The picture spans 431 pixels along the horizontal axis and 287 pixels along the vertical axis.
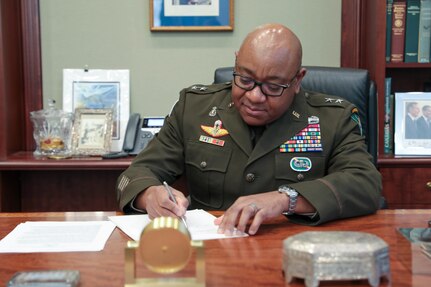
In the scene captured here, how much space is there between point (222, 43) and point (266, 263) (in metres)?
1.87

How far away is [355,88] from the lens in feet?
6.45

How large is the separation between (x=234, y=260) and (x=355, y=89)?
1.14 meters

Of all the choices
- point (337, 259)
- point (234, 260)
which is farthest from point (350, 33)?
point (337, 259)

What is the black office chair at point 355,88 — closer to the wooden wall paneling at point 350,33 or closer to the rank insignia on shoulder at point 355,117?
the rank insignia on shoulder at point 355,117

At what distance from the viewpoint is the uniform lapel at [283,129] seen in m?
1.72

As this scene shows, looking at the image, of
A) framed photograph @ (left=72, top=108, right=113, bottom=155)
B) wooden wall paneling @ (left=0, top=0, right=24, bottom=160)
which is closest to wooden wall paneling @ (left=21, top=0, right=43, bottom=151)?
wooden wall paneling @ (left=0, top=0, right=24, bottom=160)

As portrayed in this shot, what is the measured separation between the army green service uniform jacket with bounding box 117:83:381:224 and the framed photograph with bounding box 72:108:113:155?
0.71 meters

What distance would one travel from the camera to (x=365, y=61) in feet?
8.87

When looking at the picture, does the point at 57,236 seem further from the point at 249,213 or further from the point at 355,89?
the point at 355,89

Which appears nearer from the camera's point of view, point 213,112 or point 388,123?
point 213,112

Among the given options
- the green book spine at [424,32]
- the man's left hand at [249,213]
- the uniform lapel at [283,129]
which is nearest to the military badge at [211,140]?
the uniform lapel at [283,129]

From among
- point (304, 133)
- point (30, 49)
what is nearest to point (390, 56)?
point (304, 133)

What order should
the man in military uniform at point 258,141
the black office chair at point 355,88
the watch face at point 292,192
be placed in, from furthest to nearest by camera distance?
the black office chair at point 355,88 → the man in military uniform at point 258,141 → the watch face at point 292,192

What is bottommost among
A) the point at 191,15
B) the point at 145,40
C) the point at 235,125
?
the point at 235,125
